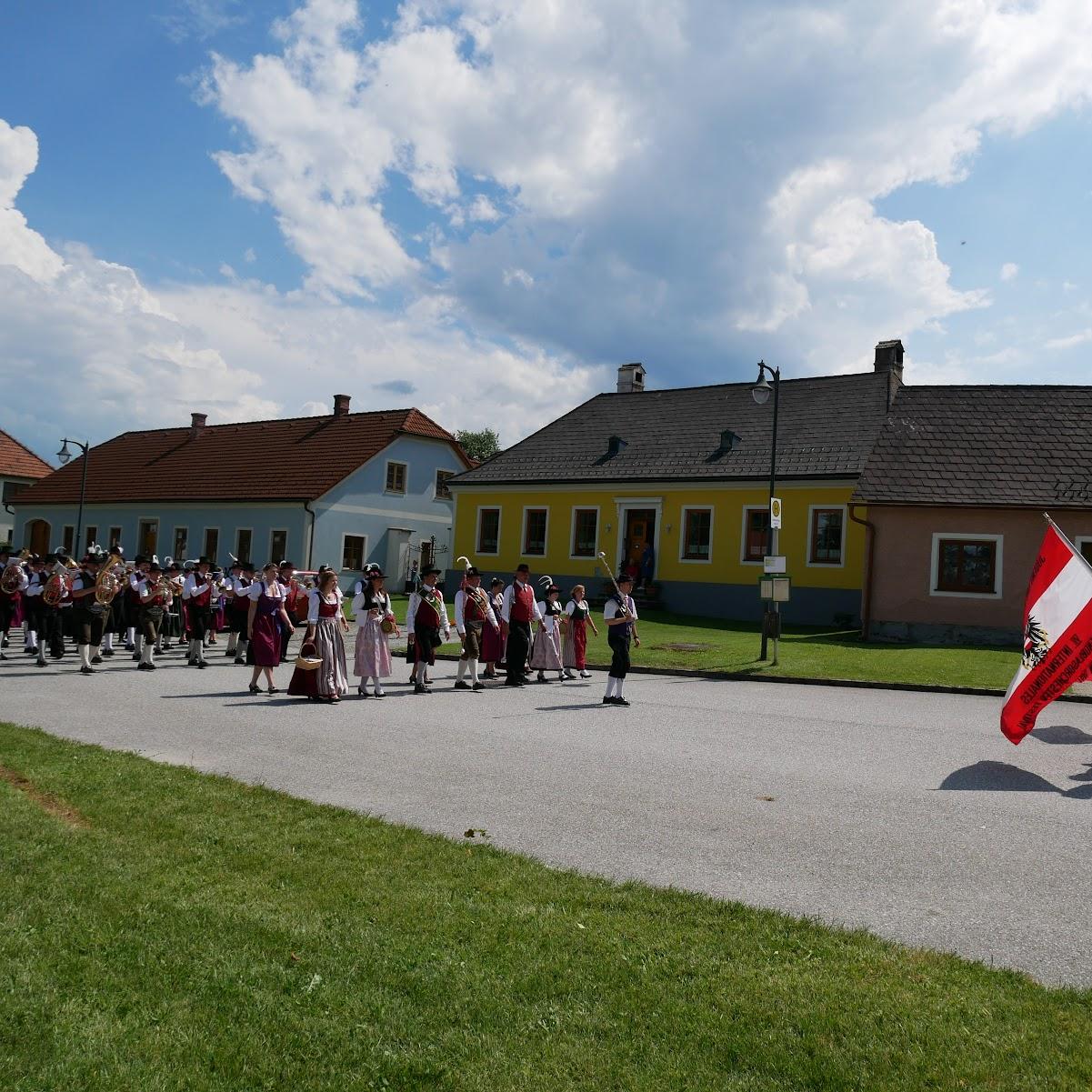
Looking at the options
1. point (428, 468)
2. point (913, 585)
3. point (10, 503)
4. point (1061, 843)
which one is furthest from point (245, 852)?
point (10, 503)

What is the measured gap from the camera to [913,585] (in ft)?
86.1

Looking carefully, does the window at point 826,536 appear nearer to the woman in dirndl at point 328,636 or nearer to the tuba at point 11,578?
the woman in dirndl at point 328,636

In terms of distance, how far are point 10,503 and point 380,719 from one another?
4994cm

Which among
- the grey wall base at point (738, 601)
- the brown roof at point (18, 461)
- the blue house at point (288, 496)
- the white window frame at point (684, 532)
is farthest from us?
the brown roof at point (18, 461)

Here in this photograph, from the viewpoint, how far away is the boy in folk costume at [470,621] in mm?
16625

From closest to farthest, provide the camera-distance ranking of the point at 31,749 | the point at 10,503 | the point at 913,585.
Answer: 1. the point at 31,749
2. the point at 913,585
3. the point at 10,503

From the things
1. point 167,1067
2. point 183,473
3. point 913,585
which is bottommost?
point 167,1067

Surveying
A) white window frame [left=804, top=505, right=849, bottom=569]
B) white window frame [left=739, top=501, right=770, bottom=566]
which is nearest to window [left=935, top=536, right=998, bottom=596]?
white window frame [left=804, top=505, right=849, bottom=569]

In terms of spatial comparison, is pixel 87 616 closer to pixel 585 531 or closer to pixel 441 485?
pixel 585 531

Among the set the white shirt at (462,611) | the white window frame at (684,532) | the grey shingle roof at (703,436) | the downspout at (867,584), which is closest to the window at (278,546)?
the grey shingle roof at (703,436)

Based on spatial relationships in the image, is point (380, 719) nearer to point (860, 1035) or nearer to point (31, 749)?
point (31, 749)

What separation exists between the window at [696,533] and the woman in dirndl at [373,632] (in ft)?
60.0

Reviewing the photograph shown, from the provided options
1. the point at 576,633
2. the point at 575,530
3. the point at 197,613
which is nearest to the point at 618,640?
the point at 576,633

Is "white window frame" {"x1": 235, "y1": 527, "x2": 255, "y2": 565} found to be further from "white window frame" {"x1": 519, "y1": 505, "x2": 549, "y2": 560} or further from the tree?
the tree
